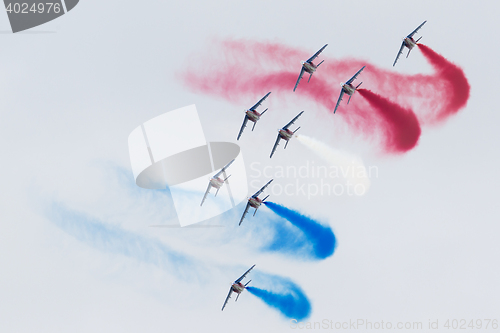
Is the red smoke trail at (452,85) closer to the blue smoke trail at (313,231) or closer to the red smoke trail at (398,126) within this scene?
the red smoke trail at (398,126)

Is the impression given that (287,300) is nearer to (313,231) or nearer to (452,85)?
(313,231)

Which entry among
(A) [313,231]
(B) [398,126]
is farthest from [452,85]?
(A) [313,231]

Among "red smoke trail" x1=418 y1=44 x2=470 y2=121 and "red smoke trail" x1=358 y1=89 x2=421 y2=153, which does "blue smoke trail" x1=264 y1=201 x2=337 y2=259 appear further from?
"red smoke trail" x1=418 y1=44 x2=470 y2=121

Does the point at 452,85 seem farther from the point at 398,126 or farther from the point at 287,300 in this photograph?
the point at 287,300

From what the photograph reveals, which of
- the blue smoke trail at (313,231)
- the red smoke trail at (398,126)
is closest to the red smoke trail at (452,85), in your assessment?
the red smoke trail at (398,126)

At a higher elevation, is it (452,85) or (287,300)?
(452,85)

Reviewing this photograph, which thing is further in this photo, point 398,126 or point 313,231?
point 313,231
